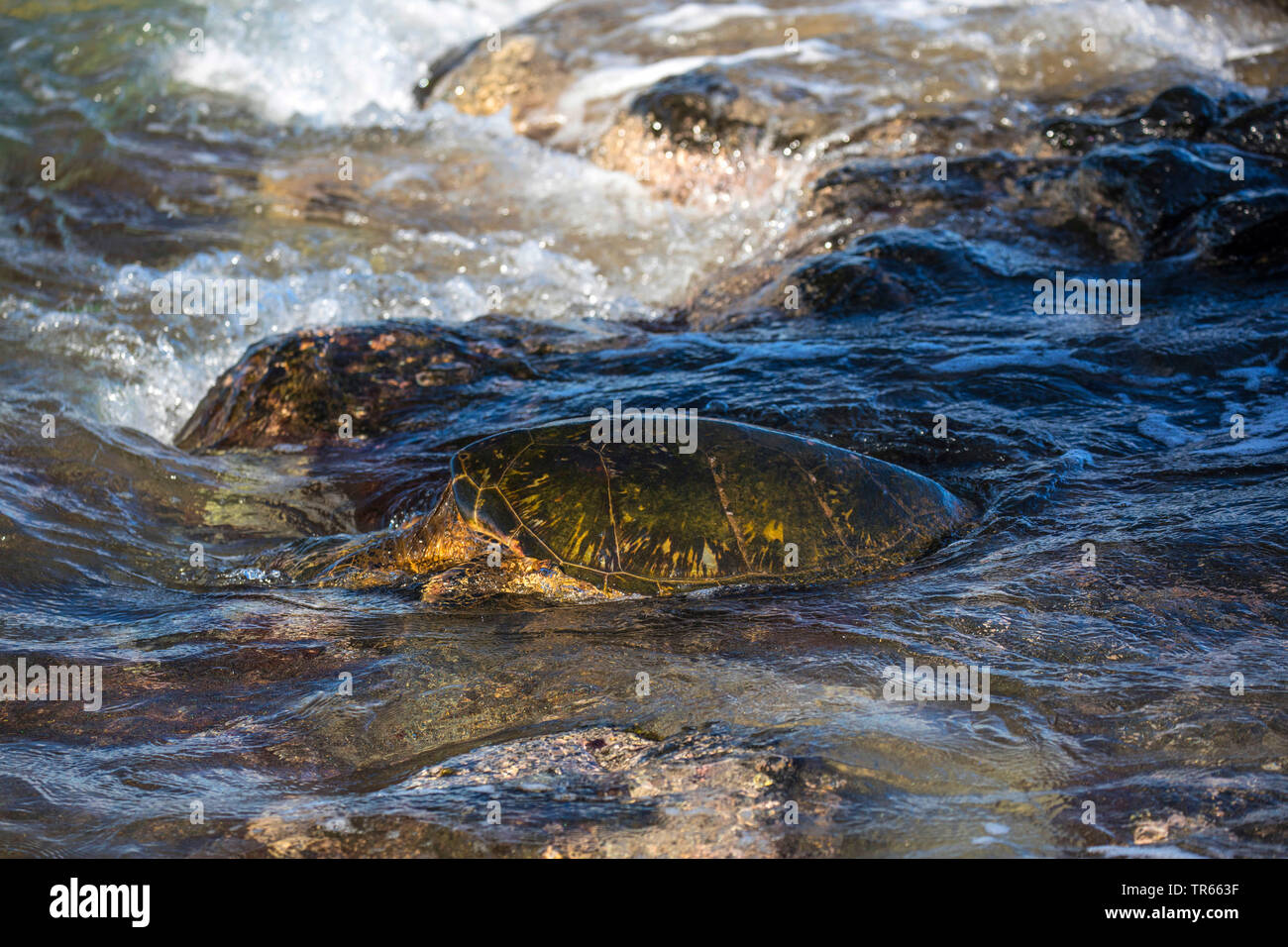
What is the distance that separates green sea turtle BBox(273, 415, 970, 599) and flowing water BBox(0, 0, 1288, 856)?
0.12 meters

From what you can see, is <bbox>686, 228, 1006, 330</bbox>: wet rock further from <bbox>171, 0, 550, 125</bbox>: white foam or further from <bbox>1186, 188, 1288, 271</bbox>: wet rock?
<bbox>171, 0, 550, 125</bbox>: white foam

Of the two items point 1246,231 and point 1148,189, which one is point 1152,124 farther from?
point 1246,231

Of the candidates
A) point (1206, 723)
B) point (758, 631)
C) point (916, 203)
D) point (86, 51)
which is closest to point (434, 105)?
point (86, 51)

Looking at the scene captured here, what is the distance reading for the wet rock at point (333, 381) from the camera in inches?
209

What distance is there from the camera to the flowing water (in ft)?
8.12

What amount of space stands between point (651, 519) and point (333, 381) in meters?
2.30

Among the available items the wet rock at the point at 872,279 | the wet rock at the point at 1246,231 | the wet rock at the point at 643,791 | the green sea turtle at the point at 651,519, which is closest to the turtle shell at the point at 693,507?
the green sea turtle at the point at 651,519

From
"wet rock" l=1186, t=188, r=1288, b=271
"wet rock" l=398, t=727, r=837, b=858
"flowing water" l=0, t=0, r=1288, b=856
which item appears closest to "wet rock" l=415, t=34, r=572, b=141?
"flowing water" l=0, t=0, r=1288, b=856

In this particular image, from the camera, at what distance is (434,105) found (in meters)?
11.4

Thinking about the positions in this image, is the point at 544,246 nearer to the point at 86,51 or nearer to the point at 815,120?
the point at 815,120

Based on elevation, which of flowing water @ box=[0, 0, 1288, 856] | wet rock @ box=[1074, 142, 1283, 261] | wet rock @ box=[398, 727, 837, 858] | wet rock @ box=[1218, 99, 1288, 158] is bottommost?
wet rock @ box=[398, 727, 837, 858]

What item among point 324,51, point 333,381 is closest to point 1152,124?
point 333,381

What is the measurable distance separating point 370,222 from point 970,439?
5664mm

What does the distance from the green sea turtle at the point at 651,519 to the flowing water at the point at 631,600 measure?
122mm
